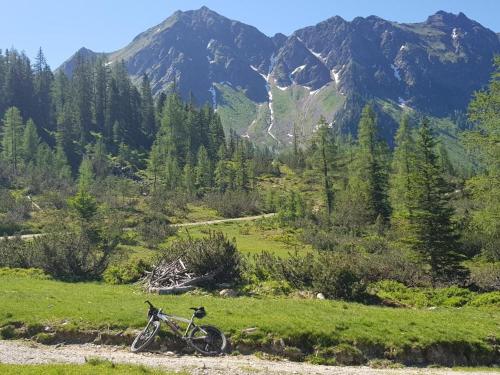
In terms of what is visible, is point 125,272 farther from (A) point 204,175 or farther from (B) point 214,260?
(A) point 204,175

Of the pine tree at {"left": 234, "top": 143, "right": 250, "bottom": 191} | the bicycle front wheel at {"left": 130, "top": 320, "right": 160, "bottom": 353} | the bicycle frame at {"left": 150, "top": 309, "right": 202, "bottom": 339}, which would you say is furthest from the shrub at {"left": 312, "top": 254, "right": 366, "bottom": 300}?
the pine tree at {"left": 234, "top": 143, "right": 250, "bottom": 191}

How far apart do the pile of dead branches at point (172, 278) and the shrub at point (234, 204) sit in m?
38.5

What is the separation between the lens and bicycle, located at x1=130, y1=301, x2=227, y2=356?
14.0m

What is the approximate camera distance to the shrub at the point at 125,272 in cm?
2498

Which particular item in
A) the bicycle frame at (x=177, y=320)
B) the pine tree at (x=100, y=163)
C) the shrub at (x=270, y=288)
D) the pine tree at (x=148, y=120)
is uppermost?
the pine tree at (x=148, y=120)

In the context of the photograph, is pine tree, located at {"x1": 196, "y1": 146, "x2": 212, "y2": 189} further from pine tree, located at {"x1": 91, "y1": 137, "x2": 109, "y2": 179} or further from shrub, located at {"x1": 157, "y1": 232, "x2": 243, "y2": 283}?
shrub, located at {"x1": 157, "y1": 232, "x2": 243, "y2": 283}

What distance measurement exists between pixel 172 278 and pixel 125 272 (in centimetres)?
385

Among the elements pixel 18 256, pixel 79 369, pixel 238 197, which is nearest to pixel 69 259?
pixel 18 256

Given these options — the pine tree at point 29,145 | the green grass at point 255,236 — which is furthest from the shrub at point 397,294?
the pine tree at point 29,145

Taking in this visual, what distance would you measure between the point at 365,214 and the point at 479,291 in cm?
2632

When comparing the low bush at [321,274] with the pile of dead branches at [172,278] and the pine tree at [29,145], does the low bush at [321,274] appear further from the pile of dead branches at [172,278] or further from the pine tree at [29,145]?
the pine tree at [29,145]

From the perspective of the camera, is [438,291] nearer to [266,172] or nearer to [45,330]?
[45,330]

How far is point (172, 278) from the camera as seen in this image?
2309 cm

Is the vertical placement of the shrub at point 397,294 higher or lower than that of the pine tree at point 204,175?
lower
